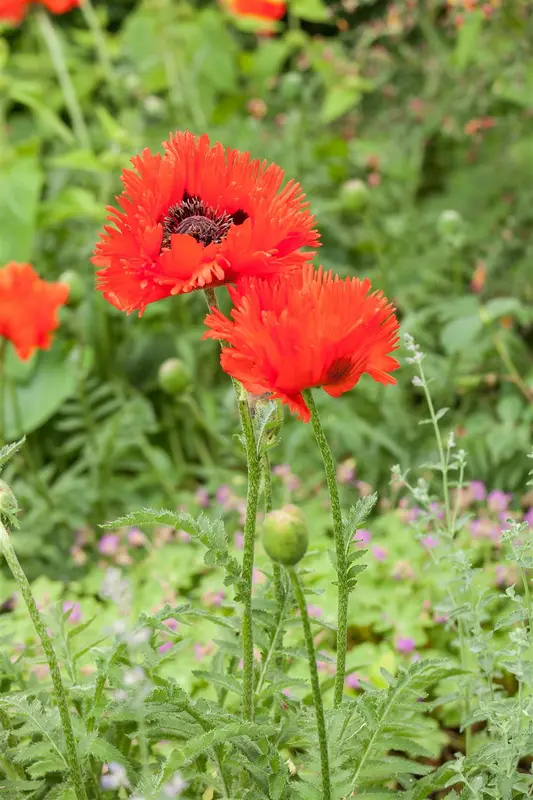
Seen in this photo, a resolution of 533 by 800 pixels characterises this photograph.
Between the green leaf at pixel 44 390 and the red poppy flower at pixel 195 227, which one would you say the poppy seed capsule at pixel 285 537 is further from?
the green leaf at pixel 44 390

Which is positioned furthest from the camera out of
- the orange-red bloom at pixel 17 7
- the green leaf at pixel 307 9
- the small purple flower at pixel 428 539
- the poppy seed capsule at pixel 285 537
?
the green leaf at pixel 307 9

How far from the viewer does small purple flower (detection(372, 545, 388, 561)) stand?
162cm

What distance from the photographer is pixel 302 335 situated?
26.3 inches

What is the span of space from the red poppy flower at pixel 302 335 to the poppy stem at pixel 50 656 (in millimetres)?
210

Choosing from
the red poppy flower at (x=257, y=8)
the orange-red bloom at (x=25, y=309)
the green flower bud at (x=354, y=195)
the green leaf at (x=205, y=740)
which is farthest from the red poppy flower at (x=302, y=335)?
the red poppy flower at (x=257, y=8)

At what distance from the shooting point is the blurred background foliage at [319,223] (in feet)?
6.54

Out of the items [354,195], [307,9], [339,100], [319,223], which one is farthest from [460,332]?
[307,9]

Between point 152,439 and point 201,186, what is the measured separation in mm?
1544

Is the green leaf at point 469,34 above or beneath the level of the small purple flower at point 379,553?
above

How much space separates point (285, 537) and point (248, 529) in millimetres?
100

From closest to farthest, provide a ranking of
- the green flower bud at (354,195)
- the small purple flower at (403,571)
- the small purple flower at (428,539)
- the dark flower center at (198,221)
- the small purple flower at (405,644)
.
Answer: the dark flower center at (198,221)
the small purple flower at (428,539)
the small purple flower at (405,644)
the small purple flower at (403,571)
the green flower bud at (354,195)

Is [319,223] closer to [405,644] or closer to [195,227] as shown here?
[405,644]

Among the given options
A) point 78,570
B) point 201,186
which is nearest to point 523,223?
point 78,570

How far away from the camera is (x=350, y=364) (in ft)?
2.33
